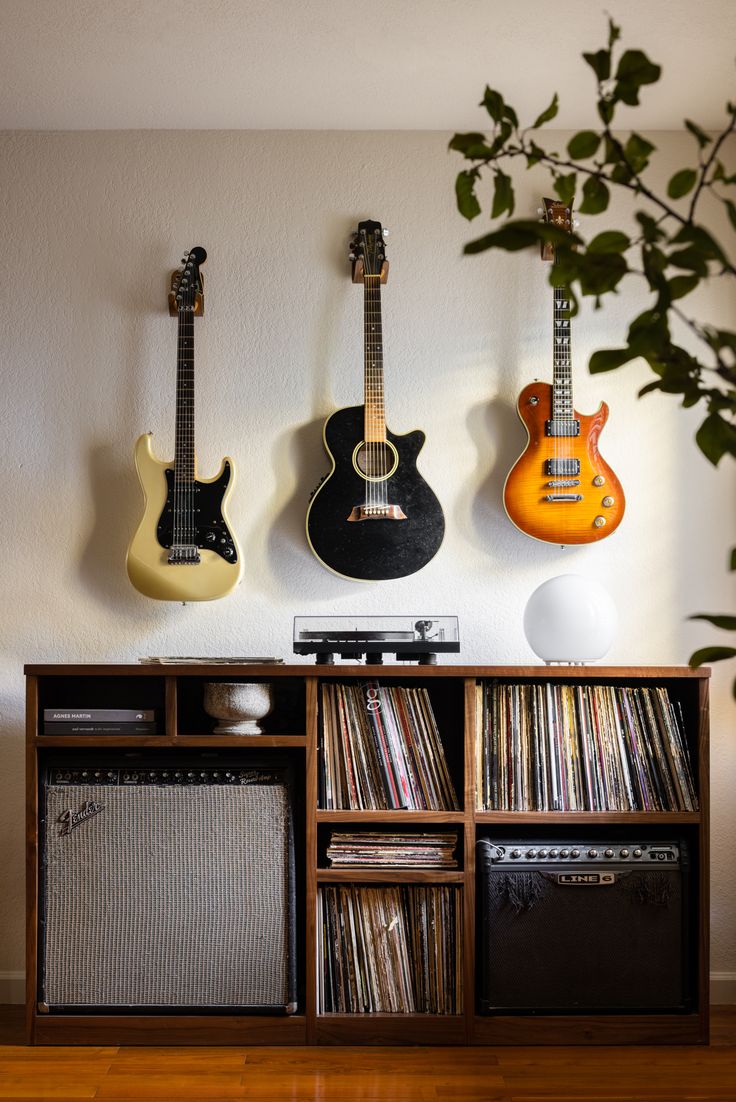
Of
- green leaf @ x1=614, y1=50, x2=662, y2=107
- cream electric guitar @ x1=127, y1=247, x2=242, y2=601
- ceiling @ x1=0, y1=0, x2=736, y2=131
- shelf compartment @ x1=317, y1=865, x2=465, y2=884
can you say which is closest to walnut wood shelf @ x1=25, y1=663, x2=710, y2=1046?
shelf compartment @ x1=317, y1=865, x2=465, y2=884

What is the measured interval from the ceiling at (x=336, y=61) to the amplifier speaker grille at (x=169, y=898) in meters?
1.78

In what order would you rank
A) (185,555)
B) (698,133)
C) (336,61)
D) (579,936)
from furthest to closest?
(185,555), (336,61), (579,936), (698,133)

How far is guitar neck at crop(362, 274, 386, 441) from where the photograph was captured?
108 inches

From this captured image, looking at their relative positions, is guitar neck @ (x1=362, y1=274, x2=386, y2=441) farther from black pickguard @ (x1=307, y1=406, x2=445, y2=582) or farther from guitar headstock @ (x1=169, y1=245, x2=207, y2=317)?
guitar headstock @ (x1=169, y1=245, x2=207, y2=317)

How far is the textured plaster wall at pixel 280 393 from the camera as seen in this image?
9.24 ft

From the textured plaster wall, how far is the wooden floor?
0.68 meters

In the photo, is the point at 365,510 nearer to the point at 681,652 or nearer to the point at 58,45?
the point at 681,652

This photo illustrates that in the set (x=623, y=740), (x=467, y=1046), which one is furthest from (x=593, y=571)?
(x=467, y=1046)

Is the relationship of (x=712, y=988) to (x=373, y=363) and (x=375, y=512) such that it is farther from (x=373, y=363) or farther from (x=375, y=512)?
(x=373, y=363)

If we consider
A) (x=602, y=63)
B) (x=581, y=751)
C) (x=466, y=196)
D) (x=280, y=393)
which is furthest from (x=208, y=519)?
(x=602, y=63)

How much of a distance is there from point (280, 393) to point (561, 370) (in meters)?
0.78

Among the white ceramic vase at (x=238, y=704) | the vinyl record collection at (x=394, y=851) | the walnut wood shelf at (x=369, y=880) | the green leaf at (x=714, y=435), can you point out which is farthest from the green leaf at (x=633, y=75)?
the vinyl record collection at (x=394, y=851)

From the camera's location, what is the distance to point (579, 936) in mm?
2387

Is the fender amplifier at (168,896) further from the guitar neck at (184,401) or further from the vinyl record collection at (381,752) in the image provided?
the guitar neck at (184,401)
